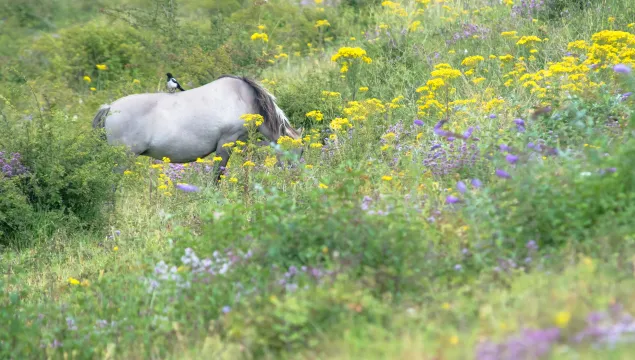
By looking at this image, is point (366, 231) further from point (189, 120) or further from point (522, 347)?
point (189, 120)

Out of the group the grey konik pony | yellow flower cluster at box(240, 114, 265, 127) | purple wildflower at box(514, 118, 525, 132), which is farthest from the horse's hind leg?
purple wildflower at box(514, 118, 525, 132)

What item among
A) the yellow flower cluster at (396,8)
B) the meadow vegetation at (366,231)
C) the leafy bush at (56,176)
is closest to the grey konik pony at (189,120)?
the meadow vegetation at (366,231)

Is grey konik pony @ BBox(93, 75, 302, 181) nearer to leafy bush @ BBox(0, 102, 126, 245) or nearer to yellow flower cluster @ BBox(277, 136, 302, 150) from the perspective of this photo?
leafy bush @ BBox(0, 102, 126, 245)

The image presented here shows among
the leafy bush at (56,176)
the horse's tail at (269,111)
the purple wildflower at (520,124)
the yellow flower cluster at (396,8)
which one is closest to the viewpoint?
the purple wildflower at (520,124)

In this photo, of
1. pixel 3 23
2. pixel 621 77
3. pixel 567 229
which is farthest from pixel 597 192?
pixel 3 23

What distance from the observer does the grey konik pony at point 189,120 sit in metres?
8.47

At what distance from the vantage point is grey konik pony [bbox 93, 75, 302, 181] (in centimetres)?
847

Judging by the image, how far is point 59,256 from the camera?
6.77 meters

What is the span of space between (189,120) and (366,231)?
466 cm

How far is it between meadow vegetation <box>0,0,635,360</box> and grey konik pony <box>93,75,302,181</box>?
0.35 metres

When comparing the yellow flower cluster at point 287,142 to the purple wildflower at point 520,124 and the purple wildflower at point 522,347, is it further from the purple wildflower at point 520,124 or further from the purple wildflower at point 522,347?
the purple wildflower at point 522,347

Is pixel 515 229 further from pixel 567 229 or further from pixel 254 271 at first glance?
pixel 254 271

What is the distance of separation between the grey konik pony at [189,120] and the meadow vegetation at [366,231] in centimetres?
35

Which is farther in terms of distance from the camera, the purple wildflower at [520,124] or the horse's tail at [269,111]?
the horse's tail at [269,111]
